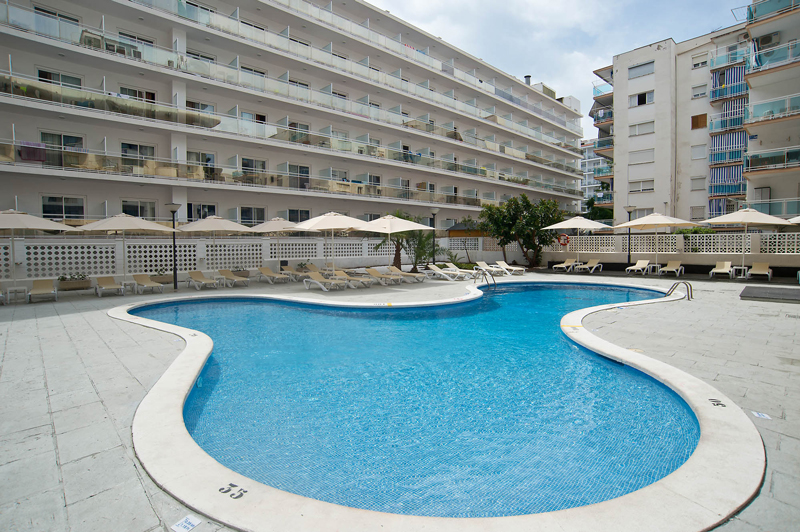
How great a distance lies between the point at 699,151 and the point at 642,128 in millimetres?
4427

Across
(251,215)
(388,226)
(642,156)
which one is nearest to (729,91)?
(642,156)

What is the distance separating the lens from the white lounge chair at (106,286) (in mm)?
13062

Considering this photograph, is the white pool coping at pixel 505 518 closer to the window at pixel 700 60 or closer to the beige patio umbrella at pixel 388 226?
the beige patio umbrella at pixel 388 226

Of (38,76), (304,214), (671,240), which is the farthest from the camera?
(304,214)

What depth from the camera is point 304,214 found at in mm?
23969

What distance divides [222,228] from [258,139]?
688 cm

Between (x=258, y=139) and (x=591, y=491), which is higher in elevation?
(x=258, y=139)

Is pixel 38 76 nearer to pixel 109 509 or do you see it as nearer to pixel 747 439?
pixel 109 509

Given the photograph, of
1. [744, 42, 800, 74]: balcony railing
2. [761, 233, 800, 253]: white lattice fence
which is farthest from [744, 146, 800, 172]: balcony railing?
[761, 233, 800, 253]: white lattice fence

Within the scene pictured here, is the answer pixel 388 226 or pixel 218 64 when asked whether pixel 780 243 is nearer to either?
pixel 388 226

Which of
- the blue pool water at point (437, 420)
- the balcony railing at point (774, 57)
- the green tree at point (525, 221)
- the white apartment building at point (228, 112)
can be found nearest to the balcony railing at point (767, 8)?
the balcony railing at point (774, 57)

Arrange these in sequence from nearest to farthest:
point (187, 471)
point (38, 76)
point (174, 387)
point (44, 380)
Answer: point (187, 471) → point (174, 387) → point (44, 380) → point (38, 76)

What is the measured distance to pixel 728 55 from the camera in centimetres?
2825

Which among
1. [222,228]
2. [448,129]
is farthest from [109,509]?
[448,129]
